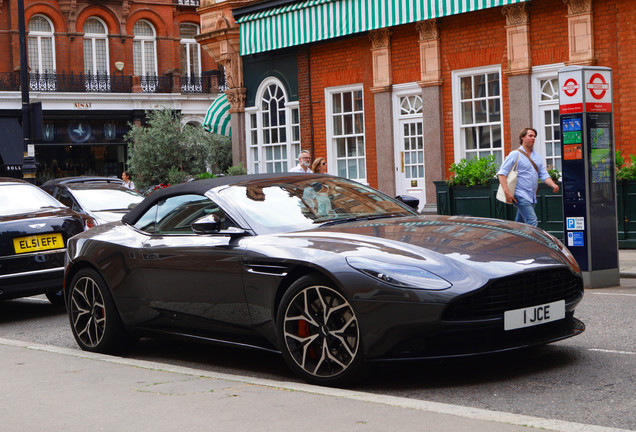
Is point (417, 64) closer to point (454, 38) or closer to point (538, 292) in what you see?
point (454, 38)

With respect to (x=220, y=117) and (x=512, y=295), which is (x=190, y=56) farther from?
(x=512, y=295)

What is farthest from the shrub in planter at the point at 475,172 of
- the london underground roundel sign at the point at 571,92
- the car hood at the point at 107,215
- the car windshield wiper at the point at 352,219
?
the car windshield wiper at the point at 352,219

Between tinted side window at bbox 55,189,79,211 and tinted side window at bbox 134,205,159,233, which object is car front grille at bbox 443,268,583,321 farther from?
tinted side window at bbox 55,189,79,211

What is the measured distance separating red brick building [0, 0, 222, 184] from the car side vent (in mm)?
37736

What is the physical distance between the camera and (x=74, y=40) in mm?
44094

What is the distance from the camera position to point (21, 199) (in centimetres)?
1124

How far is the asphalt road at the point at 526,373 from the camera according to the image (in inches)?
211

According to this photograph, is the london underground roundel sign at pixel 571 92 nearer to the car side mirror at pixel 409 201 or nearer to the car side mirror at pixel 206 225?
the car side mirror at pixel 409 201

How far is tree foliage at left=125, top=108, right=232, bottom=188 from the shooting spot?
2956cm

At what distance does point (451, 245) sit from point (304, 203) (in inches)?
56.2

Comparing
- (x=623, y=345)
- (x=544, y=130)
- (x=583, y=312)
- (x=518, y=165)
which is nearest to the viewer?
(x=623, y=345)

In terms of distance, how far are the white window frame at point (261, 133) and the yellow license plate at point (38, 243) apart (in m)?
14.0

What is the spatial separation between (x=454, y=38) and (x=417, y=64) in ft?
4.04

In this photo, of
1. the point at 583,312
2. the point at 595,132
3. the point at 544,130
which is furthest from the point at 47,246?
the point at 544,130
